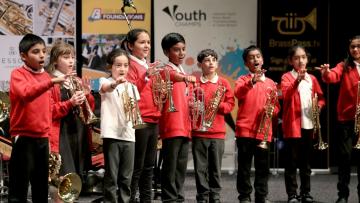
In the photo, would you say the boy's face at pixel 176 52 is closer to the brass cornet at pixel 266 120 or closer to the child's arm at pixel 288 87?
the brass cornet at pixel 266 120

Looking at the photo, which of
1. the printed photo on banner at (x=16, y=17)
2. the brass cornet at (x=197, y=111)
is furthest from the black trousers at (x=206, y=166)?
the printed photo on banner at (x=16, y=17)

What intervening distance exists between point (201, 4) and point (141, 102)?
3396 mm

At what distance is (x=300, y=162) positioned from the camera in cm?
640

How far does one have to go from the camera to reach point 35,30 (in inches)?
320

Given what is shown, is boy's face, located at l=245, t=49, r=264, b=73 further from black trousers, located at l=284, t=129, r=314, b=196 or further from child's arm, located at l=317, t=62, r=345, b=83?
black trousers, located at l=284, t=129, r=314, b=196

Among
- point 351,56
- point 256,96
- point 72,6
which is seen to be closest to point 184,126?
point 256,96

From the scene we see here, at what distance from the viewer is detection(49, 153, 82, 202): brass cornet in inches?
199

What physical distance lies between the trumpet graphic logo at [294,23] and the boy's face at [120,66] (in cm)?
375

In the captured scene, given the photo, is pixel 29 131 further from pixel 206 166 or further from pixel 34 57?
pixel 206 166

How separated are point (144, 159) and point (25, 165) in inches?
46.3

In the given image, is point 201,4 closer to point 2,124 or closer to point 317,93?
point 317,93

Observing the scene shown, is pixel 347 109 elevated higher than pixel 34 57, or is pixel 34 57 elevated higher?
pixel 34 57

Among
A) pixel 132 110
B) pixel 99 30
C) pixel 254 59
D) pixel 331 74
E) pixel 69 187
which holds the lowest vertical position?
pixel 69 187

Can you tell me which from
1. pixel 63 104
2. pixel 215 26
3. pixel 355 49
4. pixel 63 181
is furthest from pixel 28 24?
pixel 355 49
